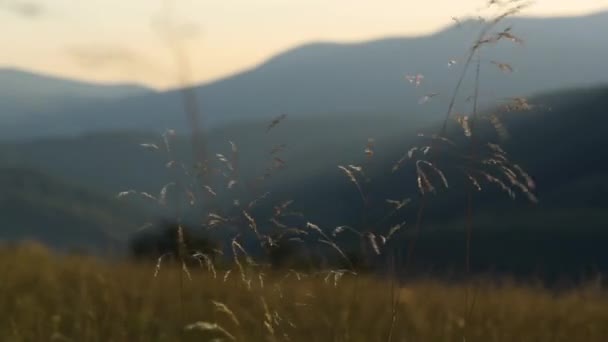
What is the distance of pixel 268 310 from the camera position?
3.74 m

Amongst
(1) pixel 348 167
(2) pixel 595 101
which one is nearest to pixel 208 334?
(1) pixel 348 167

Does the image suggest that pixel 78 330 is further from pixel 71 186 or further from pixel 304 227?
pixel 71 186

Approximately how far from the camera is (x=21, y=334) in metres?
3.66

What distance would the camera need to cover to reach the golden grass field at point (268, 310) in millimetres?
3758

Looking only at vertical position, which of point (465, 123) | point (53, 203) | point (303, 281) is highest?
point (465, 123)

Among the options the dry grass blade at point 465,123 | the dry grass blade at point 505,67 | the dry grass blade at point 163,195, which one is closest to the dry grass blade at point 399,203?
the dry grass blade at point 465,123

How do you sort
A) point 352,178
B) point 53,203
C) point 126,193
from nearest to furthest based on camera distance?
1. point 352,178
2. point 126,193
3. point 53,203

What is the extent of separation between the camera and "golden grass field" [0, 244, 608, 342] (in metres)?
3.76

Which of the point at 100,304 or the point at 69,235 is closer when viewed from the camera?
the point at 100,304

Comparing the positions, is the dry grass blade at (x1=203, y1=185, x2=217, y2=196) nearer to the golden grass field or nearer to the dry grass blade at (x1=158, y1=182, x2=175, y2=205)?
the dry grass blade at (x1=158, y1=182, x2=175, y2=205)

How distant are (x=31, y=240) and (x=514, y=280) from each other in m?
4.26

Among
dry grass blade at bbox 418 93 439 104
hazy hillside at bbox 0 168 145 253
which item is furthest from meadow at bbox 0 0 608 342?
hazy hillside at bbox 0 168 145 253

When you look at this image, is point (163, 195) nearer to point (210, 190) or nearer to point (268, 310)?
point (210, 190)

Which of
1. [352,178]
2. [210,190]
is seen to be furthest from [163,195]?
[352,178]
